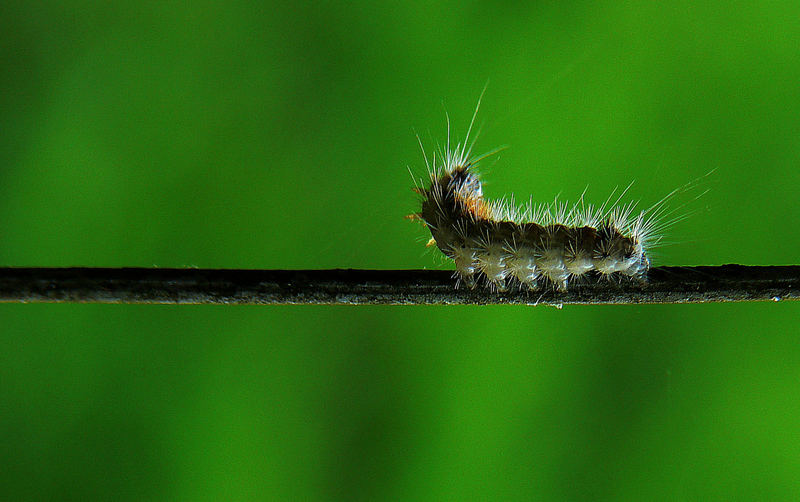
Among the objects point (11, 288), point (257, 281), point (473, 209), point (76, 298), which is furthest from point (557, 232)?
point (11, 288)

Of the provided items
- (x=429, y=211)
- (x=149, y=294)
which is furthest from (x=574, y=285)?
(x=149, y=294)

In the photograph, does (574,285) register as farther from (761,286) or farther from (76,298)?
(76,298)

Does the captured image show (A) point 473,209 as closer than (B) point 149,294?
No

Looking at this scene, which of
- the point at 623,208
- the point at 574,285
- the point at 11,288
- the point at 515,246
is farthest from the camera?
the point at 623,208

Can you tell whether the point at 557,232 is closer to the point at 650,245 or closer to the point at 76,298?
the point at 650,245

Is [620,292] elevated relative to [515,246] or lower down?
lower down

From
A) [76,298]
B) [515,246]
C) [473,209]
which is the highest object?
[473,209]

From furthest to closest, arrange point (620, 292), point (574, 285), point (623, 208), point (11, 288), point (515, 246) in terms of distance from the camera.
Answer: point (623, 208) < point (515, 246) < point (574, 285) < point (620, 292) < point (11, 288)
